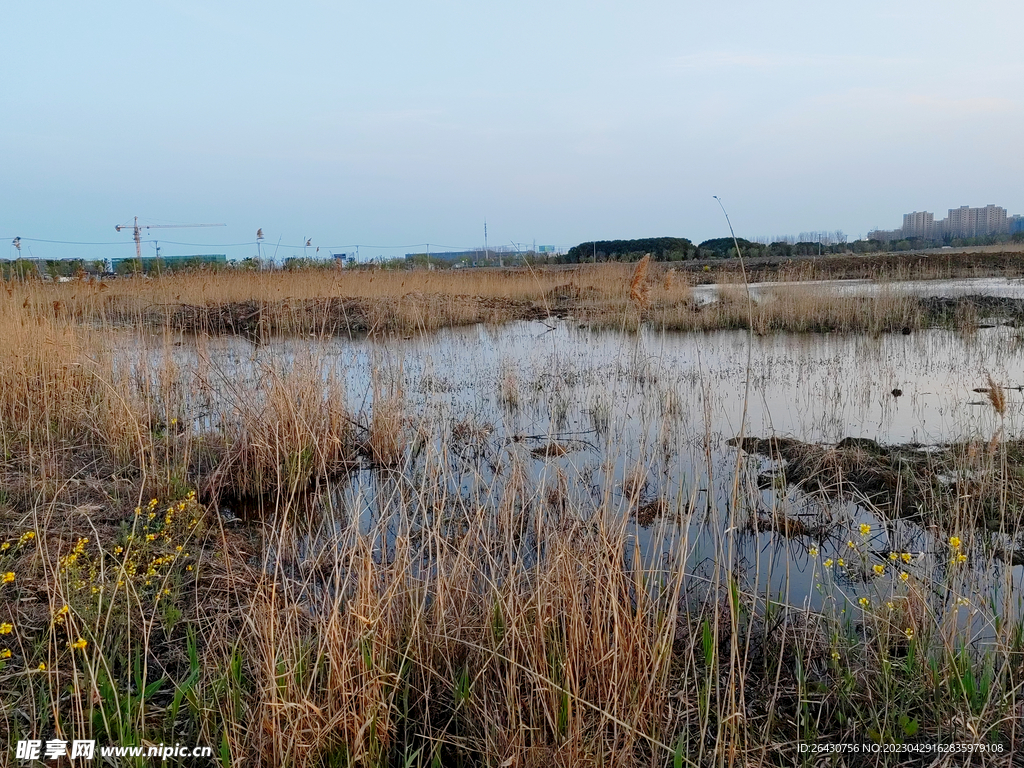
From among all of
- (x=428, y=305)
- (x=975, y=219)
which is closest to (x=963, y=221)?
(x=975, y=219)

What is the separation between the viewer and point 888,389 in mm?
6930

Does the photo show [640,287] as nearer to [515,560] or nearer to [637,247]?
[515,560]

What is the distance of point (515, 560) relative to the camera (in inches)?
141

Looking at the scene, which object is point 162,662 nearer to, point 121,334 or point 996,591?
point 996,591

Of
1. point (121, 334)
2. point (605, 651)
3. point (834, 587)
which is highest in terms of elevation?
point (121, 334)

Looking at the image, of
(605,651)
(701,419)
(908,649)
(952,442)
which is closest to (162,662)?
(605,651)

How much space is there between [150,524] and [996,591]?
410cm

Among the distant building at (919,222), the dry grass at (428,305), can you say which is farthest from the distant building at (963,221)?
the dry grass at (428,305)

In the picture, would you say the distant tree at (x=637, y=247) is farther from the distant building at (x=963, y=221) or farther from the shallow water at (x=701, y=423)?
the distant building at (x=963, y=221)

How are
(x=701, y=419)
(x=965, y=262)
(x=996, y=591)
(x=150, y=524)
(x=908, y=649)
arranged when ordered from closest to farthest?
(x=908, y=649) < (x=996, y=591) < (x=150, y=524) < (x=701, y=419) < (x=965, y=262)

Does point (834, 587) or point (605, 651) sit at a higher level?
point (605, 651)

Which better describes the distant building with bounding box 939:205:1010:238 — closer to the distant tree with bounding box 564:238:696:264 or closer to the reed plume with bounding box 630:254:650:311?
the distant tree with bounding box 564:238:696:264

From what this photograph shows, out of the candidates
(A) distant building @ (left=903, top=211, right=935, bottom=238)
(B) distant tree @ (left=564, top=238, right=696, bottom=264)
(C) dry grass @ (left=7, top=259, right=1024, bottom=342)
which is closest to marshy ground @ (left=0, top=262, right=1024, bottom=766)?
(C) dry grass @ (left=7, top=259, right=1024, bottom=342)

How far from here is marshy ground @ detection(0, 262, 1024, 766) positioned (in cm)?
202
